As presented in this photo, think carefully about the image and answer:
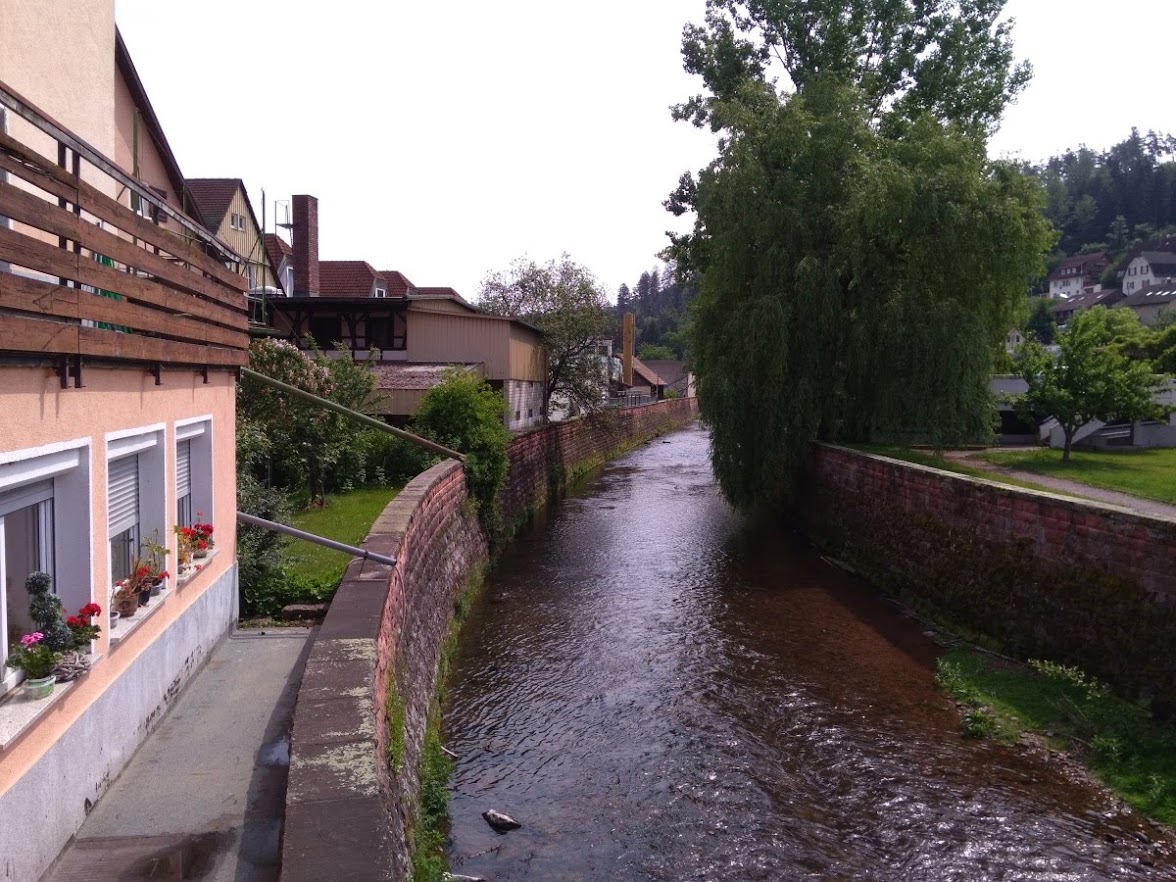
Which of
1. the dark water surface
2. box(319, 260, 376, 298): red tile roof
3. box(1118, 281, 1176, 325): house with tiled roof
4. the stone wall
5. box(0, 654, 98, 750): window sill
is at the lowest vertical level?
the dark water surface

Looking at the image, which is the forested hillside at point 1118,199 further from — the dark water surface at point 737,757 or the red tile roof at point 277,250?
the dark water surface at point 737,757

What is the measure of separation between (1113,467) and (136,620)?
21.2 m

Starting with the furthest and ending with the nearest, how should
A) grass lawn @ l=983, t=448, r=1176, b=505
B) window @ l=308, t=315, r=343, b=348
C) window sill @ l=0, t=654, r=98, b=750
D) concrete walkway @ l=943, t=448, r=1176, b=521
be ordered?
window @ l=308, t=315, r=343, b=348 → grass lawn @ l=983, t=448, r=1176, b=505 → concrete walkway @ l=943, t=448, r=1176, b=521 → window sill @ l=0, t=654, r=98, b=750

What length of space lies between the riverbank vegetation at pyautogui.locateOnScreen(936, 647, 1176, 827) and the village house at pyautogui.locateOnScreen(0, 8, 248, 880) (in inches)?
313

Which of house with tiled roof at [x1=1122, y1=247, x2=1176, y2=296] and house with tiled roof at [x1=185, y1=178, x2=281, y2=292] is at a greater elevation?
house with tiled roof at [x1=1122, y1=247, x2=1176, y2=296]

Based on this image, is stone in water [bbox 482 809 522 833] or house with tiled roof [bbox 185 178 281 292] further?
house with tiled roof [bbox 185 178 281 292]

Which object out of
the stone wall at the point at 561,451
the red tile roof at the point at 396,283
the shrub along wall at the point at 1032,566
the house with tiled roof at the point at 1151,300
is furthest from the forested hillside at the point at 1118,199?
the shrub along wall at the point at 1032,566

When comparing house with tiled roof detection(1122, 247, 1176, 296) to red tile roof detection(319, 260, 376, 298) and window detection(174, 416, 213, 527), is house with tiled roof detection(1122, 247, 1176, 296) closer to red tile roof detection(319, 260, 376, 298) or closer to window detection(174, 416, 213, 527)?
red tile roof detection(319, 260, 376, 298)

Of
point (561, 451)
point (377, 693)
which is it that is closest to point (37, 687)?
point (377, 693)

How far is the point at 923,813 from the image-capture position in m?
8.11

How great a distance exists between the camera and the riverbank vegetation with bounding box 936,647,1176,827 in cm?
840

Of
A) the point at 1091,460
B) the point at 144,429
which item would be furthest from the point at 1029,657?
the point at 1091,460

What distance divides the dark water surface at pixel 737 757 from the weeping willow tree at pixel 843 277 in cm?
558

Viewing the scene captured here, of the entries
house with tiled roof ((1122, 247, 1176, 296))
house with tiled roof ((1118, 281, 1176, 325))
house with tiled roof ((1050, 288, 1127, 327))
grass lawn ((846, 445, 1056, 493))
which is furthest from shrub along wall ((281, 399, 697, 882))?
house with tiled roof ((1122, 247, 1176, 296))
